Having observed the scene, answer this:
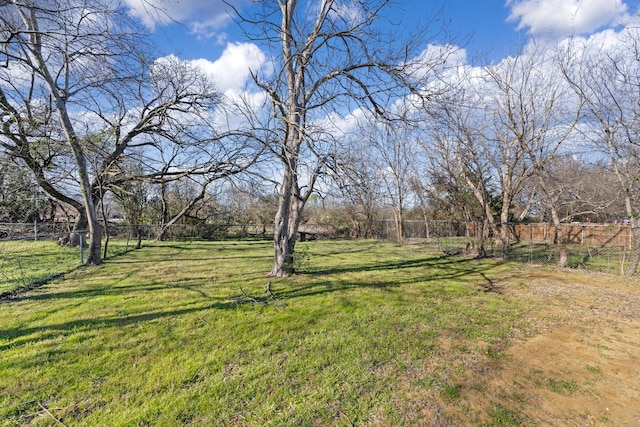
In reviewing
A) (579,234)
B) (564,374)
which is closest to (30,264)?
(564,374)

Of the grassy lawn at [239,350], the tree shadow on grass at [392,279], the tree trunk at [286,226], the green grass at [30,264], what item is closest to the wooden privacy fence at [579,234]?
the tree shadow on grass at [392,279]

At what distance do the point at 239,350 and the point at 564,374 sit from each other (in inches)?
126

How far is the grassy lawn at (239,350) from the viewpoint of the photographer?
85.7 inches

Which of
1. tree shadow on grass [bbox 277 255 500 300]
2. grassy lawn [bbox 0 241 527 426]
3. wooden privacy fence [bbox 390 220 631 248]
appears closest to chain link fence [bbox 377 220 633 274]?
wooden privacy fence [bbox 390 220 631 248]

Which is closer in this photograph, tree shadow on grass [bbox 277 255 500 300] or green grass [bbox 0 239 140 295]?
green grass [bbox 0 239 140 295]

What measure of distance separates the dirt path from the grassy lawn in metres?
0.21

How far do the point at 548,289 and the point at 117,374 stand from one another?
7455 mm

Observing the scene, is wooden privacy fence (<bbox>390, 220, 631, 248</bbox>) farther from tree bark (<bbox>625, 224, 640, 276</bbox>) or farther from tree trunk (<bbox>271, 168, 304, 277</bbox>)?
tree trunk (<bbox>271, 168, 304, 277</bbox>)

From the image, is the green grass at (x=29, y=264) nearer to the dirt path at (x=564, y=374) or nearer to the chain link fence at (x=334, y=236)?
the chain link fence at (x=334, y=236)

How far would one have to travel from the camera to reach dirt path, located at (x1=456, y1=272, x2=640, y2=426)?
220 centimetres

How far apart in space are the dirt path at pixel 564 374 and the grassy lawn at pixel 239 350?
207mm

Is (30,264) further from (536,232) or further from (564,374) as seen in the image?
(536,232)

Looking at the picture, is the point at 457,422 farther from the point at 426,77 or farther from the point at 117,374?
the point at 426,77

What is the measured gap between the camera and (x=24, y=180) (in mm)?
6824
